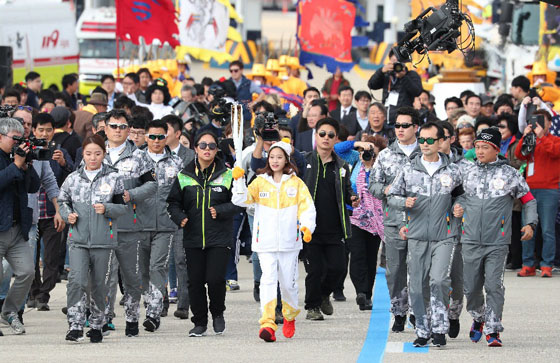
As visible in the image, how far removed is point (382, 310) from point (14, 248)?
3749 millimetres

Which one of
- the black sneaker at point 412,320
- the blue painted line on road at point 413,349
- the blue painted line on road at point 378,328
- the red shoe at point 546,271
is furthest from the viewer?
the red shoe at point 546,271

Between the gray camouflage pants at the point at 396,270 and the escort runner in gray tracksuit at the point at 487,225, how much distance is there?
691 mm

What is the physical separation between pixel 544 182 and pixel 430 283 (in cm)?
674

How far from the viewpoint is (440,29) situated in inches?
491

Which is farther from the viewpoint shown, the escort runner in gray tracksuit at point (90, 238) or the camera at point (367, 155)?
the camera at point (367, 155)

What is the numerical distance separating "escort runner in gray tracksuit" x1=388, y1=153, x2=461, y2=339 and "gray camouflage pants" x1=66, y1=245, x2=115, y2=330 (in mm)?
2517

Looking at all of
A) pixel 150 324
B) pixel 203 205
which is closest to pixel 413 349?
pixel 203 205

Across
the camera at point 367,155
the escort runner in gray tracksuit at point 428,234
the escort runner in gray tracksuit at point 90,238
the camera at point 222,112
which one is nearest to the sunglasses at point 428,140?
the escort runner in gray tracksuit at point 428,234

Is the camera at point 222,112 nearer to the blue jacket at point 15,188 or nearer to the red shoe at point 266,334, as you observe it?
the blue jacket at point 15,188

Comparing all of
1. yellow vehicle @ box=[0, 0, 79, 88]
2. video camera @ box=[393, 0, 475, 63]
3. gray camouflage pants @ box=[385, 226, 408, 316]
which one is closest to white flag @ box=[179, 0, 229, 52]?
yellow vehicle @ box=[0, 0, 79, 88]

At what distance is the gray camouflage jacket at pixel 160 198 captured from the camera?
1304 cm

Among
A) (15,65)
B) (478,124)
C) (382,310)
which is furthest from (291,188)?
(15,65)

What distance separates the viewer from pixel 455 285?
12070 millimetres

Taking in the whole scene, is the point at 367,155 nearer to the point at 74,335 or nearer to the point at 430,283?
the point at 430,283
